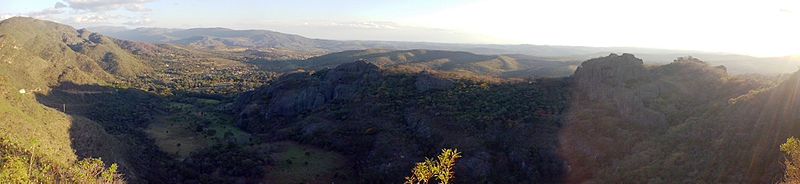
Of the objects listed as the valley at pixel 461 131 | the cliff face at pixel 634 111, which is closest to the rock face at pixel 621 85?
the cliff face at pixel 634 111

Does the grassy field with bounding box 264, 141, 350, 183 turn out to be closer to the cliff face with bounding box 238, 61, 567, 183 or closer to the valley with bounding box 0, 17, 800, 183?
the valley with bounding box 0, 17, 800, 183

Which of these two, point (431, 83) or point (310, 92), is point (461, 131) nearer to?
point (431, 83)

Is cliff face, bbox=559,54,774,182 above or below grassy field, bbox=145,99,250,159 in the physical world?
above

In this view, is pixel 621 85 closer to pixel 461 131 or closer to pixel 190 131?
pixel 461 131

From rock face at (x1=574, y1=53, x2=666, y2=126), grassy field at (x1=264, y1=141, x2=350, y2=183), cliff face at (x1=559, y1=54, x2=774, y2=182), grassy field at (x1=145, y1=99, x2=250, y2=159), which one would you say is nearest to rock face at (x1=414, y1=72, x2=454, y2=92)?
cliff face at (x1=559, y1=54, x2=774, y2=182)

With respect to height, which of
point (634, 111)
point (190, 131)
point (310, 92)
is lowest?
point (190, 131)

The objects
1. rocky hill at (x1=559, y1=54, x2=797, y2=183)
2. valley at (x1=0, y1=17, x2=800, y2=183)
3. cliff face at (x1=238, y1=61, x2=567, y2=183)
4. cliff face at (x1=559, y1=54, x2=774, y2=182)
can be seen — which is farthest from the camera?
cliff face at (x1=238, y1=61, x2=567, y2=183)

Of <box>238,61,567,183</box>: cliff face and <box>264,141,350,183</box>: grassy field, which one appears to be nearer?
<box>238,61,567,183</box>: cliff face

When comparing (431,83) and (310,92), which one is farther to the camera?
(310,92)

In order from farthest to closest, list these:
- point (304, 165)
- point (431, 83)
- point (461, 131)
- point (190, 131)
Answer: point (190, 131) → point (431, 83) → point (304, 165) → point (461, 131)

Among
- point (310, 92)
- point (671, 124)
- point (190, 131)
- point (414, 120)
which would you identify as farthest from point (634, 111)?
point (190, 131)

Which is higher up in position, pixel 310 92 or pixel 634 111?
pixel 634 111

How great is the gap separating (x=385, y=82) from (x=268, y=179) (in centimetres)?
3991

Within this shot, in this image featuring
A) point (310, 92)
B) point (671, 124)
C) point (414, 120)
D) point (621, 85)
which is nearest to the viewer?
point (671, 124)
